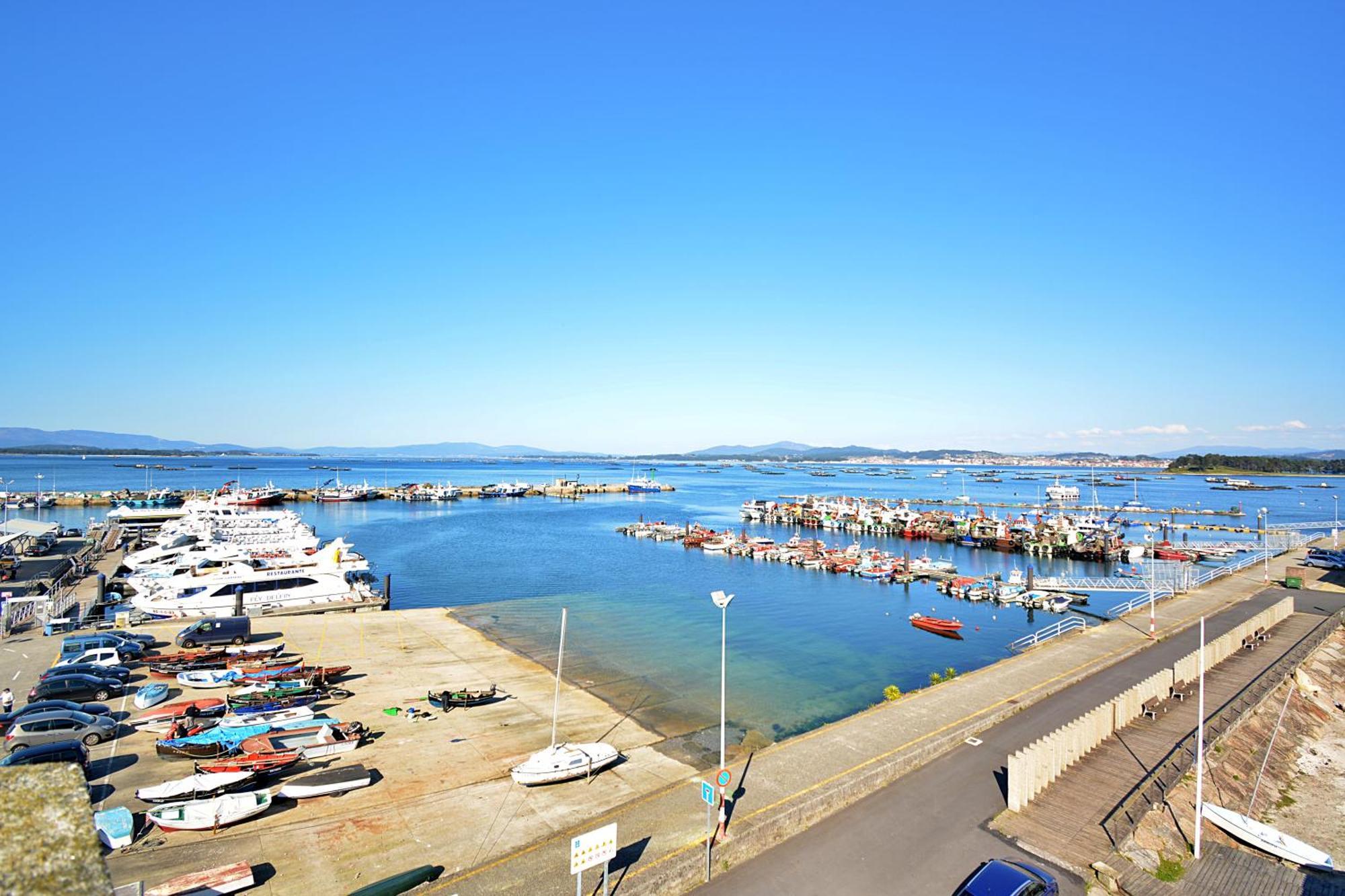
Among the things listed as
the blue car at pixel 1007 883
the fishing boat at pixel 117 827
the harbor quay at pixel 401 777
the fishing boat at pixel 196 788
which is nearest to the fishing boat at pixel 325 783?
the harbor quay at pixel 401 777

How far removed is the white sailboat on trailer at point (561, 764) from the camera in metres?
17.6

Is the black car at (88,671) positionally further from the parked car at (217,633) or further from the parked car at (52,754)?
the parked car at (52,754)

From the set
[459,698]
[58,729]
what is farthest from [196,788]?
[459,698]

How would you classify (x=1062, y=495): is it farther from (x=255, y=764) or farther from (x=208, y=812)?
(x=208, y=812)

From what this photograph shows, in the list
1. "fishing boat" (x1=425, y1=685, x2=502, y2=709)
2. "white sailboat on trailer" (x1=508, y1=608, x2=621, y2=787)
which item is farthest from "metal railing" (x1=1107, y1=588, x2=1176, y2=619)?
"fishing boat" (x1=425, y1=685, x2=502, y2=709)

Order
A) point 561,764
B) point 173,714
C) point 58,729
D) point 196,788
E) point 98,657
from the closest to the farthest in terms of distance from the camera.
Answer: point 196,788, point 561,764, point 58,729, point 173,714, point 98,657

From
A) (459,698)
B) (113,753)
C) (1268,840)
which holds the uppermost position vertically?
(113,753)

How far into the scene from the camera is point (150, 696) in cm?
2338

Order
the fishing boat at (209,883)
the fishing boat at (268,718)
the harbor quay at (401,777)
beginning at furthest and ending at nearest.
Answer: the fishing boat at (268,718)
the harbor quay at (401,777)
the fishing boat at (209,883)

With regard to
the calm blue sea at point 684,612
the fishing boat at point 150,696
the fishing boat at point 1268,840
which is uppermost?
the fishing boat at point 150,696

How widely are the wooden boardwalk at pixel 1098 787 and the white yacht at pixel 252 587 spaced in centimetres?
3891

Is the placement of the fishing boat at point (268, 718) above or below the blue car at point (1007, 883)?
below

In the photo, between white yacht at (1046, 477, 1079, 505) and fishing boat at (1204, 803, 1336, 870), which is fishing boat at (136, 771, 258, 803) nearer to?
fishing boat at (1204, 803, 1336, 870)

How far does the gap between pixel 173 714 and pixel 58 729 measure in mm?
2813
